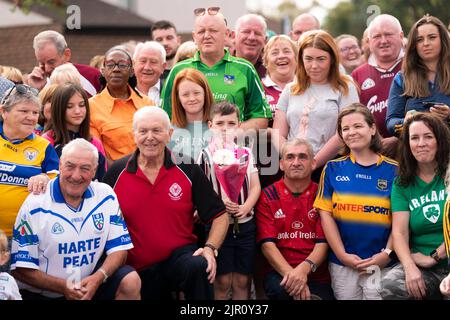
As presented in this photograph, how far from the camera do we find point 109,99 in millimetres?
8047

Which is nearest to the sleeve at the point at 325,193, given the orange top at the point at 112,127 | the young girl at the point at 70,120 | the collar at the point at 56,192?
the orange top at the point at 112,127

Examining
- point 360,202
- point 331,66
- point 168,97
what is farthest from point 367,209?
point 168,97

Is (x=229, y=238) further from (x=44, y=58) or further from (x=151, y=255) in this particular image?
(x=44, y=58)

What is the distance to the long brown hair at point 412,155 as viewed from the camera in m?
7.06

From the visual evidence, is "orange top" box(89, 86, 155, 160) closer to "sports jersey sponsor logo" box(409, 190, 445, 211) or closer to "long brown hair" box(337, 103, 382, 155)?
"long brown hair" box(337, 103, 382, 155)

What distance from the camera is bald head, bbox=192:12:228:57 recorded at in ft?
26.5

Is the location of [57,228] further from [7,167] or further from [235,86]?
[235,86]

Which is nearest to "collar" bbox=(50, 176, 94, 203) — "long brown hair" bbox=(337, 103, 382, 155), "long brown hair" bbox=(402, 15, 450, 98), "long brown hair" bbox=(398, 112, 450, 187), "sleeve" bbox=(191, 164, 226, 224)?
"sleeve" bbox=(191, 164, 226, 224)

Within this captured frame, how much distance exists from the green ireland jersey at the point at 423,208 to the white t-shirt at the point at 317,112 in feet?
3.13

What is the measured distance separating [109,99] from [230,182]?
1622 mm

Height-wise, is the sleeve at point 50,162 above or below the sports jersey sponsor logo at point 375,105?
below

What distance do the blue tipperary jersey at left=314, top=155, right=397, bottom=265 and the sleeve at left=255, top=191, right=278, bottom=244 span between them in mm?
432

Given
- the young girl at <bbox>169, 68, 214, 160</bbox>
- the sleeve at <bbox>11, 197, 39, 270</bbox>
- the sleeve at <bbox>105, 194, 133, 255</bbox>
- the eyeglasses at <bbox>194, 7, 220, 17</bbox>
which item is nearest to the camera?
the sleeve at <bbox>11, 197, 39, 270</bbox>

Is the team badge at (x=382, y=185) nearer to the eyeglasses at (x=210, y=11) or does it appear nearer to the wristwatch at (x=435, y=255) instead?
the wristwatch at (x=435, y=255)
